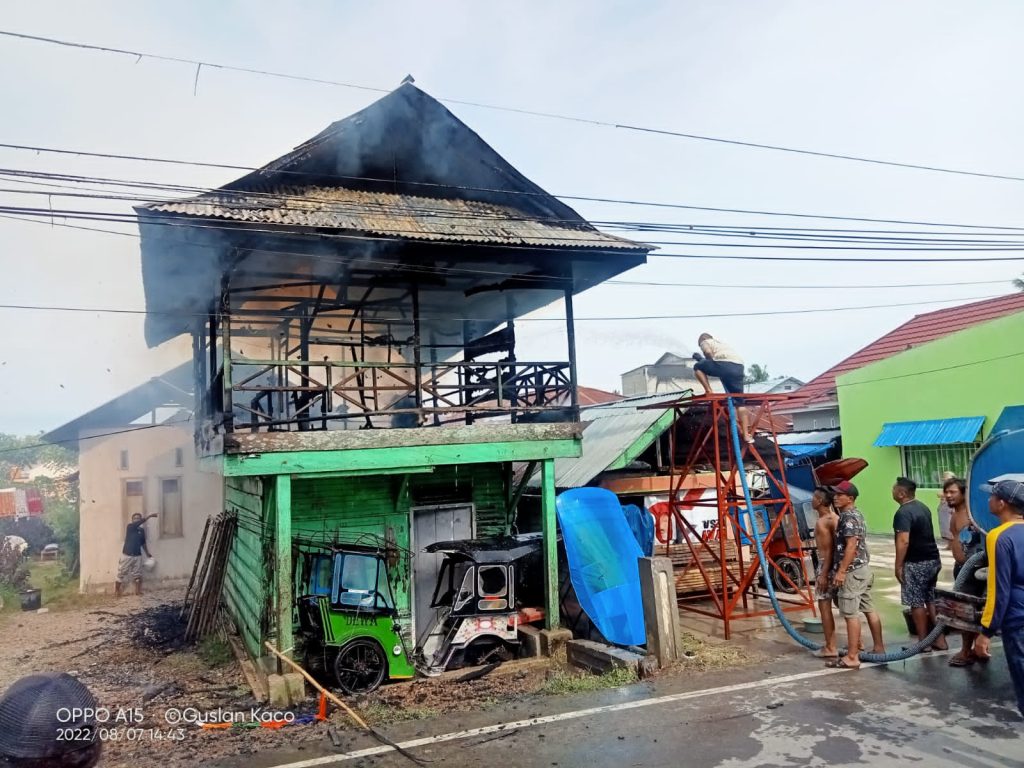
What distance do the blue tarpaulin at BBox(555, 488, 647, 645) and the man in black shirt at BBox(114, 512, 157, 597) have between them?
35.0ft

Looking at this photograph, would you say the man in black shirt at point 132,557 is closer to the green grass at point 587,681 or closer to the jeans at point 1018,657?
the green grass at point 587,681

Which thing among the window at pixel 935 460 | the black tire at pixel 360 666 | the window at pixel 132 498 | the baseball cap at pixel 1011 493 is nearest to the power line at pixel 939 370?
the window at pixel 935 460

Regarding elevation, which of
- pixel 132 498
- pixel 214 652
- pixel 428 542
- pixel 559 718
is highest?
pixel 132 498

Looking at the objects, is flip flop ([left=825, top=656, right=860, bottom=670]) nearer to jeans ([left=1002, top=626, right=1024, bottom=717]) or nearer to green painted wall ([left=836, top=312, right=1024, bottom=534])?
jeans ([left=1002, top=626, right=1024, bottom=717])

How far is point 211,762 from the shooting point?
593 centimetres

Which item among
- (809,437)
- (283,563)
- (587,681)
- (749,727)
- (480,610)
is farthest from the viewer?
(809,437)

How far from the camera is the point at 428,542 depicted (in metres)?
10.3

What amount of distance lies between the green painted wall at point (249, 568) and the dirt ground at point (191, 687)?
0.57 meters

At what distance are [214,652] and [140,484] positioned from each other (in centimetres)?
766

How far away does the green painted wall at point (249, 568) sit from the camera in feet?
29.1

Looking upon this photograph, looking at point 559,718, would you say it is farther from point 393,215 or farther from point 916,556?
point 393,215

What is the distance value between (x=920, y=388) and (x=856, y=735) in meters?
15.4

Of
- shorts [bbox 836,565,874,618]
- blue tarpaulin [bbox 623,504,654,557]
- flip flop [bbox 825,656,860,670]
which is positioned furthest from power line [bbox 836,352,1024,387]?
flip flop [bbox 825,656,860,670]

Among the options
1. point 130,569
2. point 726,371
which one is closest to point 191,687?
point 726,371
